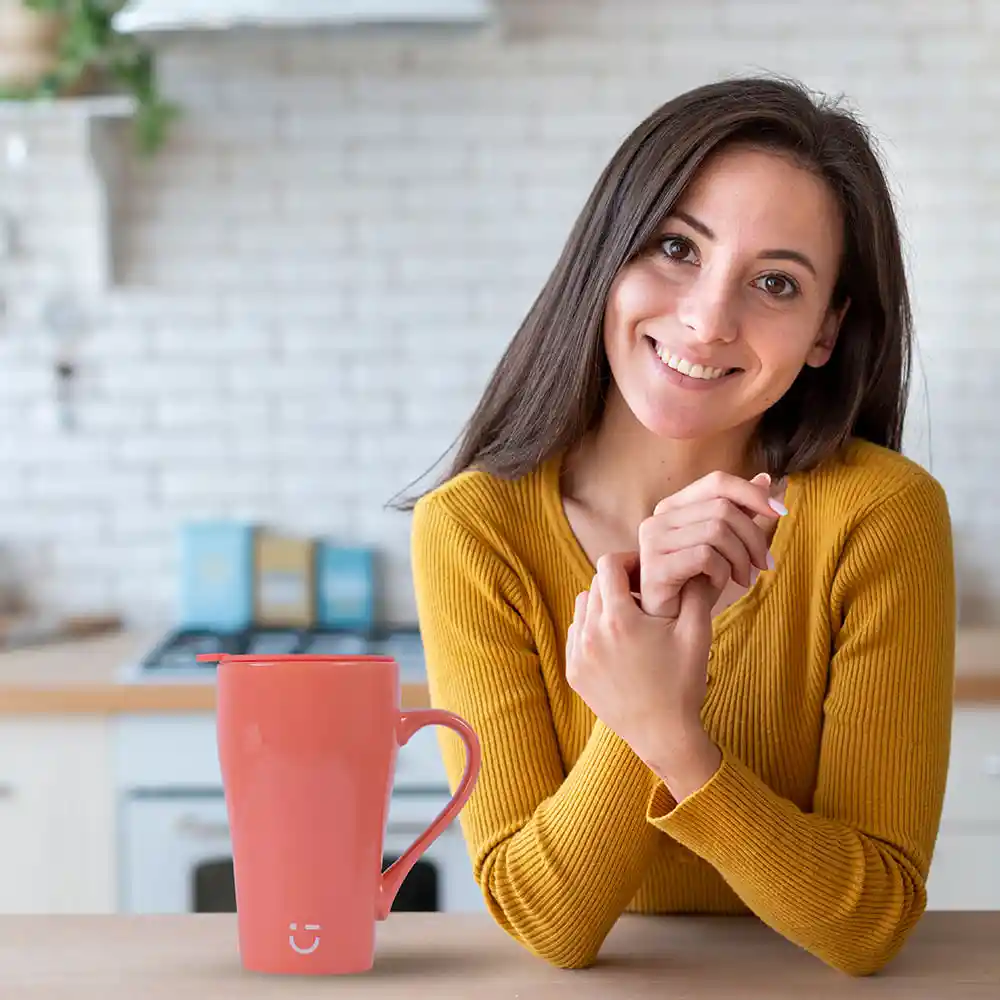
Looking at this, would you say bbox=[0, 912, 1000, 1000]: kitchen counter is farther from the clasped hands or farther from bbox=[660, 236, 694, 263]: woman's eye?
bbox=[660, 236, 694, 263]: woman's eye

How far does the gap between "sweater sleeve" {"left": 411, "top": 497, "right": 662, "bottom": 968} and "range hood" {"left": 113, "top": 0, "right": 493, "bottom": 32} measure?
3.86 ft

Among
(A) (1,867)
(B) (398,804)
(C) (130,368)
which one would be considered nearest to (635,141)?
(B) (398,804)

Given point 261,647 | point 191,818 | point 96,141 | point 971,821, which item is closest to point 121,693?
point 191,818

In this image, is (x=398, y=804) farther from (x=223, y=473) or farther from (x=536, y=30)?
(x=536, y=30)

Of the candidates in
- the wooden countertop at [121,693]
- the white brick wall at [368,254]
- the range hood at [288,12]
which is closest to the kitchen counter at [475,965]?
the wooden countertop at [121,693]

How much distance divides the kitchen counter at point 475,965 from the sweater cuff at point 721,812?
7cm

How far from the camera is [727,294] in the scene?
123 cm

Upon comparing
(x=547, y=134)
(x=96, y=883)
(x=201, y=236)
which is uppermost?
(x=547, y=134)

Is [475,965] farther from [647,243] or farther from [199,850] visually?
[199,850]

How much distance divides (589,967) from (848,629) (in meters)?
0.42

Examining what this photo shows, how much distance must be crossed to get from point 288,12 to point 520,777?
1.45 metres

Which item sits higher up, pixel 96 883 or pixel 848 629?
pixel 848 629

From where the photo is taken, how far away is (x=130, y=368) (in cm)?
315

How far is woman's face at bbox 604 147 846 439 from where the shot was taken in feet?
→ 4.08
